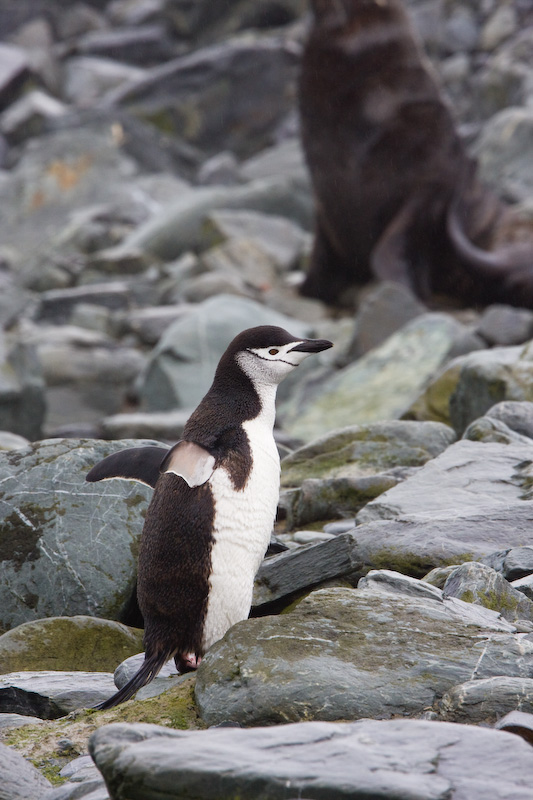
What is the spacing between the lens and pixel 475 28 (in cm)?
2253

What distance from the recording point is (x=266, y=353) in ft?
10.8

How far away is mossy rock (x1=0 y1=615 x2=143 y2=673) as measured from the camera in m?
3.27

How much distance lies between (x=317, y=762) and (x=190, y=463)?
1.26m

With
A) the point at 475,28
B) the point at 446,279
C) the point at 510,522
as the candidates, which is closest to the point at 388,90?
the point at 446,279

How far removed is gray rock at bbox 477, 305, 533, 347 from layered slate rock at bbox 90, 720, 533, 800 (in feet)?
22.3

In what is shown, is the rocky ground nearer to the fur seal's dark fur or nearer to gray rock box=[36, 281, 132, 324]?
gray rock box=[36, 281, 132, 324]

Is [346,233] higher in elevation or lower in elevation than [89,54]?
lower

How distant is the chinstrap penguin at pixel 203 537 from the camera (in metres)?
2.99

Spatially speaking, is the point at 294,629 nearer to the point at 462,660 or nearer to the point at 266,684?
the point at 266,684

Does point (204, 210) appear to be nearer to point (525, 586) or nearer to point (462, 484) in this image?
point (462, 484)

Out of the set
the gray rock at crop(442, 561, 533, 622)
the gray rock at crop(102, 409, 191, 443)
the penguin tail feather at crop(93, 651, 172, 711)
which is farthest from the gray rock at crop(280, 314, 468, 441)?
the penguin tail feather at crop(93, 651, 172, 711)

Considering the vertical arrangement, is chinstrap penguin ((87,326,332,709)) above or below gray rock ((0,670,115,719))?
above

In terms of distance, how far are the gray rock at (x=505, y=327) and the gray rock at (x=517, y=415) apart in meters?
3.82

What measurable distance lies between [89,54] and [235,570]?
89.0ft
